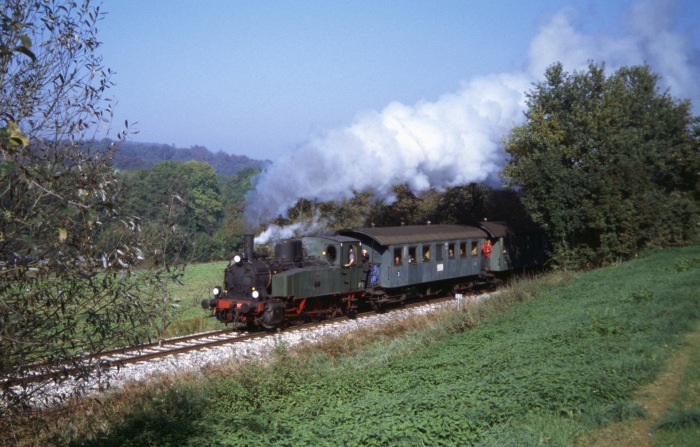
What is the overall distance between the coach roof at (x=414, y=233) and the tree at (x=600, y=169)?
14.8ft

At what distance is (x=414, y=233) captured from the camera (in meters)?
22.9

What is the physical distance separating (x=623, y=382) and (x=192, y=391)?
7164 mm

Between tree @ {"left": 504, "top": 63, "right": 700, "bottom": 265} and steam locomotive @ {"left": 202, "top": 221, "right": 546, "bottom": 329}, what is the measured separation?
9.19ft

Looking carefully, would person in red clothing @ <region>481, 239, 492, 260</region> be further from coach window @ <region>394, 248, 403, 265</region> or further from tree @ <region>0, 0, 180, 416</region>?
tree @ <region>0, 0, 180, 416</region>

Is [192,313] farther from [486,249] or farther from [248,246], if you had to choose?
[486,249]

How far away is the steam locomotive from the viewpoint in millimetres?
18234

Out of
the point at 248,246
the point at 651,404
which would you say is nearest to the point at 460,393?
the point at 651,404

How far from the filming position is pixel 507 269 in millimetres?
27453

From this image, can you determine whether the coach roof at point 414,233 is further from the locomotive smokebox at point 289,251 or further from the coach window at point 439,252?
the locomotive smokebox at point 289,251

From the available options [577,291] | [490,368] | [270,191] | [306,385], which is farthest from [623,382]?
[270,191]

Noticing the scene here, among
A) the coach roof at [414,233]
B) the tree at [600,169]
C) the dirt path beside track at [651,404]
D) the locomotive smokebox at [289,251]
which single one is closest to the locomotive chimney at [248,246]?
the locomotive smokebox at [289,251]

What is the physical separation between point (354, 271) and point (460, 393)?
468 inches

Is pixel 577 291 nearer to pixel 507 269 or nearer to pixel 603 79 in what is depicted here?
pixel 507 269

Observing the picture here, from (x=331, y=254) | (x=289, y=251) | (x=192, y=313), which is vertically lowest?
(x=192, y=313)
